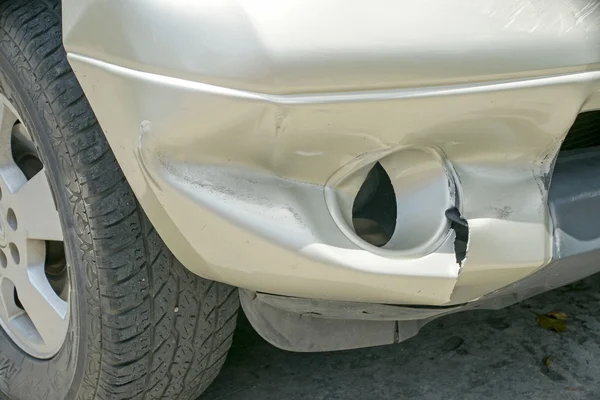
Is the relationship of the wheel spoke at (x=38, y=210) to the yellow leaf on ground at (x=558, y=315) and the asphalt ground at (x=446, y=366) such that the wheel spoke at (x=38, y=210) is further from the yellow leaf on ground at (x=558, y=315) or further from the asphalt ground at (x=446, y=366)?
the yellow leaf on ground at (x=558, y=315)

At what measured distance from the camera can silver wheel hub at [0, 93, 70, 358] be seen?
1.71 m

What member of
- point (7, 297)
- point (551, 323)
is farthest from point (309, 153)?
point (551, 323)

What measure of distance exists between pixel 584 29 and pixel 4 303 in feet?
5.23

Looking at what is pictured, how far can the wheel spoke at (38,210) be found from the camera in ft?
5.28

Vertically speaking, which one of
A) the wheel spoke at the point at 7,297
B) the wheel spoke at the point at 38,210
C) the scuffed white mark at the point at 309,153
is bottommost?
the wheel spoke at the point at 7,297

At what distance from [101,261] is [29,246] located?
416mm

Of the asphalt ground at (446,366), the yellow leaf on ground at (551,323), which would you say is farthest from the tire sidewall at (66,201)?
the yellow leaf on ground at (551,323)

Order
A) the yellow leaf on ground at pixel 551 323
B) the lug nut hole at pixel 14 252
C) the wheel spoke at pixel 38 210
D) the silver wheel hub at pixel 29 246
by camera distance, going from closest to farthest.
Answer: the wheel spoke at pixel 38 210 < the silver wheel hub at pixel 29 246 < the lug nut hole at pixel 14 252 < the yellow leaf on ground at pixel 551 323

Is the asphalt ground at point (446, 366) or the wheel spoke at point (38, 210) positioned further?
the asphalt ground at point (446, 366)

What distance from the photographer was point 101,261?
4.77ft

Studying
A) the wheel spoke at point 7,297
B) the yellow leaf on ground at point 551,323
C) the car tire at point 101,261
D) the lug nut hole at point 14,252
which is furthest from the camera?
the yellow leaf on ground at point 551,323

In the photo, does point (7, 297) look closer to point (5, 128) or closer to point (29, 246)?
point (29, 246)

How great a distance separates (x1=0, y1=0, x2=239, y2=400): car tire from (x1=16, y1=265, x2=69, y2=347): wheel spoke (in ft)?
0.24

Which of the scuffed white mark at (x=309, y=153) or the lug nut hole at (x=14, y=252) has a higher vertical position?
the scuffed white mark at (x=309, y=153)
